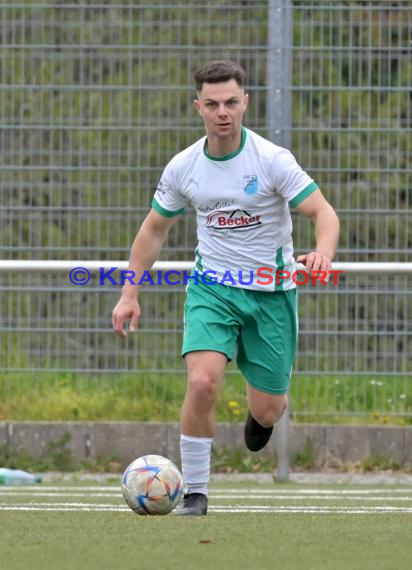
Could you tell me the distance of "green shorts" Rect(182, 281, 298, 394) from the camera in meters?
7.05

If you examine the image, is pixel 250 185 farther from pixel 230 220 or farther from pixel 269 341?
pixel 269 341

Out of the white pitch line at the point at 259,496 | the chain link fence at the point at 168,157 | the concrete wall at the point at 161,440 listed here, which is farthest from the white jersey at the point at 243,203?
the concrete wall at the point at 161,440

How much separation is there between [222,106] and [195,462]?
155 centimetres

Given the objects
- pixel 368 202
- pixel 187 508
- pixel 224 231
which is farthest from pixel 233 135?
pixel 368 202

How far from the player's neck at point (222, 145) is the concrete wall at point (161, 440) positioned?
368cm

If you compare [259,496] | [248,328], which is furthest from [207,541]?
[259,496]

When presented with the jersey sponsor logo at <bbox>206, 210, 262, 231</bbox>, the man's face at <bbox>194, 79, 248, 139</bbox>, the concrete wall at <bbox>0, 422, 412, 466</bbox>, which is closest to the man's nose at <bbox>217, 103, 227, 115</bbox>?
the man's face at <bbox>194, 79, 248, 139</bbox>

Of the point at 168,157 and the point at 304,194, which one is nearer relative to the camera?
the point at 304,194

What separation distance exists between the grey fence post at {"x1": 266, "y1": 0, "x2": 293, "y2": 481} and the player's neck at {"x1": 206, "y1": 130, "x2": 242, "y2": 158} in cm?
325

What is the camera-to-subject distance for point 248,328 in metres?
7.29

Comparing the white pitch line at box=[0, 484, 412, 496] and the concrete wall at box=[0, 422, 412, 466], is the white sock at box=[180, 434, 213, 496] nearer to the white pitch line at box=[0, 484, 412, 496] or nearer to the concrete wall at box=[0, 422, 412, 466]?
the white pitch line at box=[0, 484, 412, 496]

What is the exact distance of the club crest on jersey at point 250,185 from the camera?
23.3 ft

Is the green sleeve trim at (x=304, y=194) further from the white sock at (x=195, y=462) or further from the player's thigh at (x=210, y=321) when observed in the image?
the white sock at (x=195, y=462)

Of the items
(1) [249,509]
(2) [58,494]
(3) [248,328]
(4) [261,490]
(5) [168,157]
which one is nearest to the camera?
(3) [248,328]
